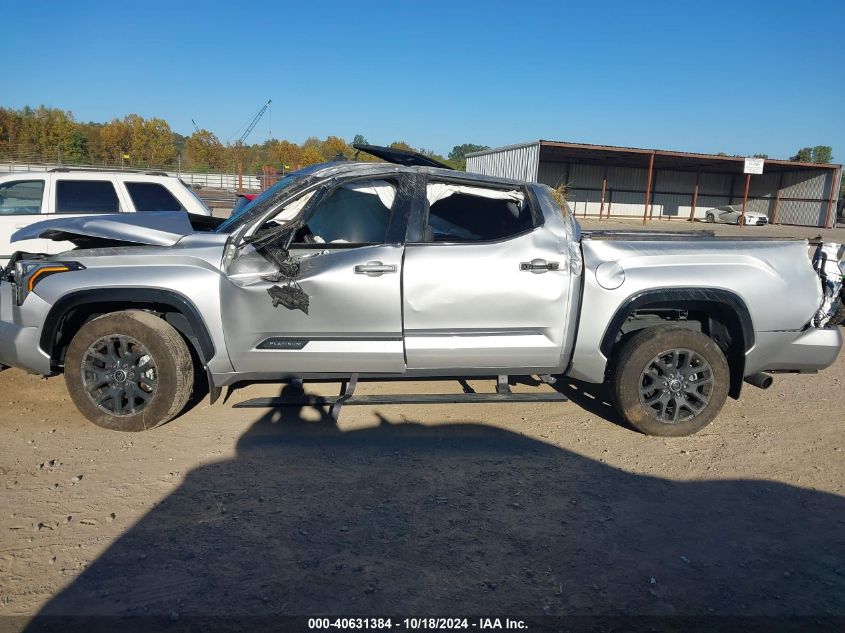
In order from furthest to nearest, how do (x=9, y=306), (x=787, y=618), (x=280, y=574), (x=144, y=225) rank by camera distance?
1. (x=144, y=225)
2. (x=9, y=306)
3. (x=280, y=574)
4. (x=787, y=618)

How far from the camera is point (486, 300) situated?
4.22 m

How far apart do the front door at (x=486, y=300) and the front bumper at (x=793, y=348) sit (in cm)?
146

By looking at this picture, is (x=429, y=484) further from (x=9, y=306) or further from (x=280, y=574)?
(x=9, y=306)

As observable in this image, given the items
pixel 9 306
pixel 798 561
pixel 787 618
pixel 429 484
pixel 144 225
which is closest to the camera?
pixel 787 618

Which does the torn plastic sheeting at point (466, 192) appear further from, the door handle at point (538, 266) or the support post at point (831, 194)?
the support post at point (831, 194)

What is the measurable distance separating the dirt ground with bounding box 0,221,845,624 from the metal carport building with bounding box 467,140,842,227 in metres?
27.5

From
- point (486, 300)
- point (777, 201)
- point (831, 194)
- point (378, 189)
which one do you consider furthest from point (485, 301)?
point (777, 201)

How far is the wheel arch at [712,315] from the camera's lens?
428 cm

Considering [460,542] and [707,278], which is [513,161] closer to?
[707,278]

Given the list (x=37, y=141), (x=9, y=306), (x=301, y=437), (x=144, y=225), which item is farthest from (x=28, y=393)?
(x=37, y=141)

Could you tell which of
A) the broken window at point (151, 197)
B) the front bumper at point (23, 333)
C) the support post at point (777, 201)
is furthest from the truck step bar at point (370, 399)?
the support post at point (777, 201)

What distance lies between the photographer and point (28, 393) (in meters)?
5.22

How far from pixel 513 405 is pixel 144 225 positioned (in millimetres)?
3358

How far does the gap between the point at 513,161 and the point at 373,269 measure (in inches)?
1121
